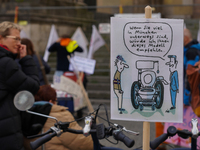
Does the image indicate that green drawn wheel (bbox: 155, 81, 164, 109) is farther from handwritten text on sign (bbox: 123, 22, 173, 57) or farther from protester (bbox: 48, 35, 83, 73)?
protester (bbox: 48, 35, 83, 73)

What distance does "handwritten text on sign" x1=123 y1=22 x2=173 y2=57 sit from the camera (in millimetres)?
2426

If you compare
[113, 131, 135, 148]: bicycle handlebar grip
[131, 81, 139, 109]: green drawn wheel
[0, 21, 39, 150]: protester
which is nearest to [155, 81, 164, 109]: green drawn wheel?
[131, 81, 139, 109]: green drawn wheel

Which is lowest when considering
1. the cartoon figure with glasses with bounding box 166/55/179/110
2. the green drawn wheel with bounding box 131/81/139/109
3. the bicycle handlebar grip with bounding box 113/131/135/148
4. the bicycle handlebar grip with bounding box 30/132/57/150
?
the bicycle handlebar grip with bounding box 30/132/57/150

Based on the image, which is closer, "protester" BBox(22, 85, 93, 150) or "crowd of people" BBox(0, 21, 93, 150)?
"crowd of people" BBox(0, 21, 93, 150)

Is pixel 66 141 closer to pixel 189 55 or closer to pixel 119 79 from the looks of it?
pixel 119 79

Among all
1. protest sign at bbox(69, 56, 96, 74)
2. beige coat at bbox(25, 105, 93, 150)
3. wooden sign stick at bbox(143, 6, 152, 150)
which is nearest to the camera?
wooden sign stick at bbox(143, 6, 152, 150)

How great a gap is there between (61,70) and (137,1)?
9468 mm

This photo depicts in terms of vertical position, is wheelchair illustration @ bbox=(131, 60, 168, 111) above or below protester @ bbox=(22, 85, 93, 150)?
above

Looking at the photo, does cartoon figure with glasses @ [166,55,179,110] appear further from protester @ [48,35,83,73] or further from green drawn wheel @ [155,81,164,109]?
protester @ [48,35,83,73]

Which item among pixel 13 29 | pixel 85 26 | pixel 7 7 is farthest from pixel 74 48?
pixel 7 7

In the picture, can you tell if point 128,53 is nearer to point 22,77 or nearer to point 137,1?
point 22,77

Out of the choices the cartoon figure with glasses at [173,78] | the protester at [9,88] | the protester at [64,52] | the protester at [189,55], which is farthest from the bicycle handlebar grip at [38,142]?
the protester at [64,52]

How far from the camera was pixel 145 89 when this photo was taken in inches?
96.3

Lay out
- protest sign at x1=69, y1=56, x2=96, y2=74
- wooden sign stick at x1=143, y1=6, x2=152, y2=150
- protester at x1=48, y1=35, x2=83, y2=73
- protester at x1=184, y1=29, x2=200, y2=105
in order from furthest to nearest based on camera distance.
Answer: protester at x1=48, y1=35, x2=83, y2=73, protest sign at x1=69, y1=56, x2=96, y2=74, protester at x1=184, y1=29, x2=200, y2=105, wooden sign stick at x1=143, y1=6, x2=152, y2=150
